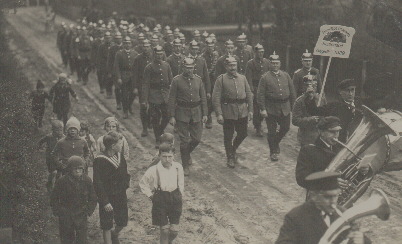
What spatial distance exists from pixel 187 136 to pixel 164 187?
4014 mm

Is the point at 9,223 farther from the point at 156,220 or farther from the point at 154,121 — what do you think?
the point at 154,121

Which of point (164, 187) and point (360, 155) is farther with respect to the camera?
point (164, 187)

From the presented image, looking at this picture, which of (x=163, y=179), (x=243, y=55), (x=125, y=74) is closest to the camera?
(x=163, y=179)

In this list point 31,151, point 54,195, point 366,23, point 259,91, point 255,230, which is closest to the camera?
point 54,195

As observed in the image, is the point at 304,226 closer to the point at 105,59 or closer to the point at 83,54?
the point at 105,59

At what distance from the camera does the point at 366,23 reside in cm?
1914

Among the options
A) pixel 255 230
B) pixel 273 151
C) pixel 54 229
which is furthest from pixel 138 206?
pixel 273 151

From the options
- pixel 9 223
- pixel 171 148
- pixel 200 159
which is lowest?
pixel 200 159

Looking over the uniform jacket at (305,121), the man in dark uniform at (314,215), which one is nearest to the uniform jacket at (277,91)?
the uniform jacket at (305,121)

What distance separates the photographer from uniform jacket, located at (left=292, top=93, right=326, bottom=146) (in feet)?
35.7

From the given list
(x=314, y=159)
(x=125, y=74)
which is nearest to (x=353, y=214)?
(x=314, y=159)

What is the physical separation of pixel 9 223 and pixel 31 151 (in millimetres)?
1829

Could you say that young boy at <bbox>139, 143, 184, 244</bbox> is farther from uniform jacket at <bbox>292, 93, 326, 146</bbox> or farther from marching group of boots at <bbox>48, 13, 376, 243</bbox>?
uniform jacket at <bbox>292, 93, 326, 146</bbox>

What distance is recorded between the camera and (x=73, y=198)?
8508 millimetres
